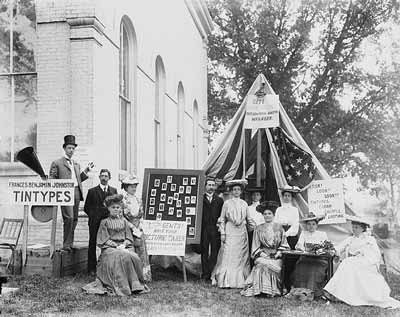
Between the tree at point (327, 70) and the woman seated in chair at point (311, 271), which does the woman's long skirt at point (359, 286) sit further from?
the tree at point (327, 70)

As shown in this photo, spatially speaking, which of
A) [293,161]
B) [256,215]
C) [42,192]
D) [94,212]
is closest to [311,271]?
[256,215]

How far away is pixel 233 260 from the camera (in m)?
7.70

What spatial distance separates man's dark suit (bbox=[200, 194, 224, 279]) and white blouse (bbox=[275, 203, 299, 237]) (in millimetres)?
944

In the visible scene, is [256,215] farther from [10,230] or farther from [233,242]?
[10,230]

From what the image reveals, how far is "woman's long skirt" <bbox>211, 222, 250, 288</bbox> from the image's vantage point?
7539 mm

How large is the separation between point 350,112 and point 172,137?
10.2 meters

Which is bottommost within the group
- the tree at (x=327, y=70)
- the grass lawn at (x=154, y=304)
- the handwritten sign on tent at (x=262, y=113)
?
the grass lawn at (x=154, y=304)

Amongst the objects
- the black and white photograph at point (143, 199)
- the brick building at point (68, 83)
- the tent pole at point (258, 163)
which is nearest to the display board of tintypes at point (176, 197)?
the black and white photograph at point (143, 199)

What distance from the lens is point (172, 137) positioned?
569 inches

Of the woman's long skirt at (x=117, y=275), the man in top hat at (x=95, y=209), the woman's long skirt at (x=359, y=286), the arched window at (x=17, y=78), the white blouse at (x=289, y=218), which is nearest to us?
the woman's long skirt at (x=359, y=286)

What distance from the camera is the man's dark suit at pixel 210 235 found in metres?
8.07

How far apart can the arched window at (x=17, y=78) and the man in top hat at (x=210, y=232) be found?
3.23 m

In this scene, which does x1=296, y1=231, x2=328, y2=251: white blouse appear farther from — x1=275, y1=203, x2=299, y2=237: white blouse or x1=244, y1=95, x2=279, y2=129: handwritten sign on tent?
x1=244, y1=95, x2=279, y2=129: handwritten sign on tent

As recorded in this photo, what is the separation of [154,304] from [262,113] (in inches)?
191
